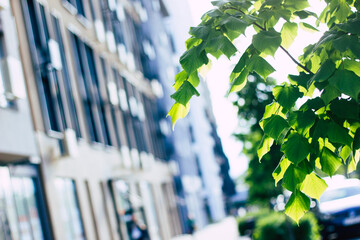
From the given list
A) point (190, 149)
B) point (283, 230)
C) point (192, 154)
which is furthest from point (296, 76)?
point (192, 154)

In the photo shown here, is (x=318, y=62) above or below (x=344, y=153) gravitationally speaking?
above

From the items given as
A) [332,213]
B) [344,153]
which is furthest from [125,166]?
[344,153]

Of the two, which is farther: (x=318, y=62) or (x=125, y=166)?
(x=125, y=166)

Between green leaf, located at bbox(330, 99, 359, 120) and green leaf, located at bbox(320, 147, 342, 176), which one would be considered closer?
green leaf, located at bbox(330, 99, 359, 120)

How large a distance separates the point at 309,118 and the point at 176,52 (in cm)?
A: 5536

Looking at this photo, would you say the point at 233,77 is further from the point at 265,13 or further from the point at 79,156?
the point at 79,156

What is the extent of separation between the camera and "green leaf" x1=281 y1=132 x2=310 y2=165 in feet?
10.5

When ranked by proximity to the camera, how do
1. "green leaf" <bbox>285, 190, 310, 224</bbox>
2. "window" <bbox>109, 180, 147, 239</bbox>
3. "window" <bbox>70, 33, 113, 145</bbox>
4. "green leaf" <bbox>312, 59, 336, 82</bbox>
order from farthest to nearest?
1. "window" <bbox>109, 180, 147, 239</bbox>
2. "window" <bbox>70, 33, 113, 145</bbox>
3. "green leaf" <bbox>285, 190, 310, 224</bbox>
4. "green leaf" <bbox>312, 59, 336, 82</bbox>

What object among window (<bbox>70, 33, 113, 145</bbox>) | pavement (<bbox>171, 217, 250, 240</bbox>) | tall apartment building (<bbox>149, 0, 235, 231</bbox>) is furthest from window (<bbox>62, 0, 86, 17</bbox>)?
tall apartment building (<bbox>149, 0, 235, 231</bbox>)

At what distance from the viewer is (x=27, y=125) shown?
14039 millimetres

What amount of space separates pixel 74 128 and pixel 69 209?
133 inches

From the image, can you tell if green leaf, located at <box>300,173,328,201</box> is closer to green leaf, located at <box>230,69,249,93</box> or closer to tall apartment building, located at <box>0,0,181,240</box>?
green leaf, located at <box>230,69,249,93</box>

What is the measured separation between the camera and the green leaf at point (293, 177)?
329 cm

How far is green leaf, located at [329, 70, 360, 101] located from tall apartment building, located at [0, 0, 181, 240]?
10.3 metres
